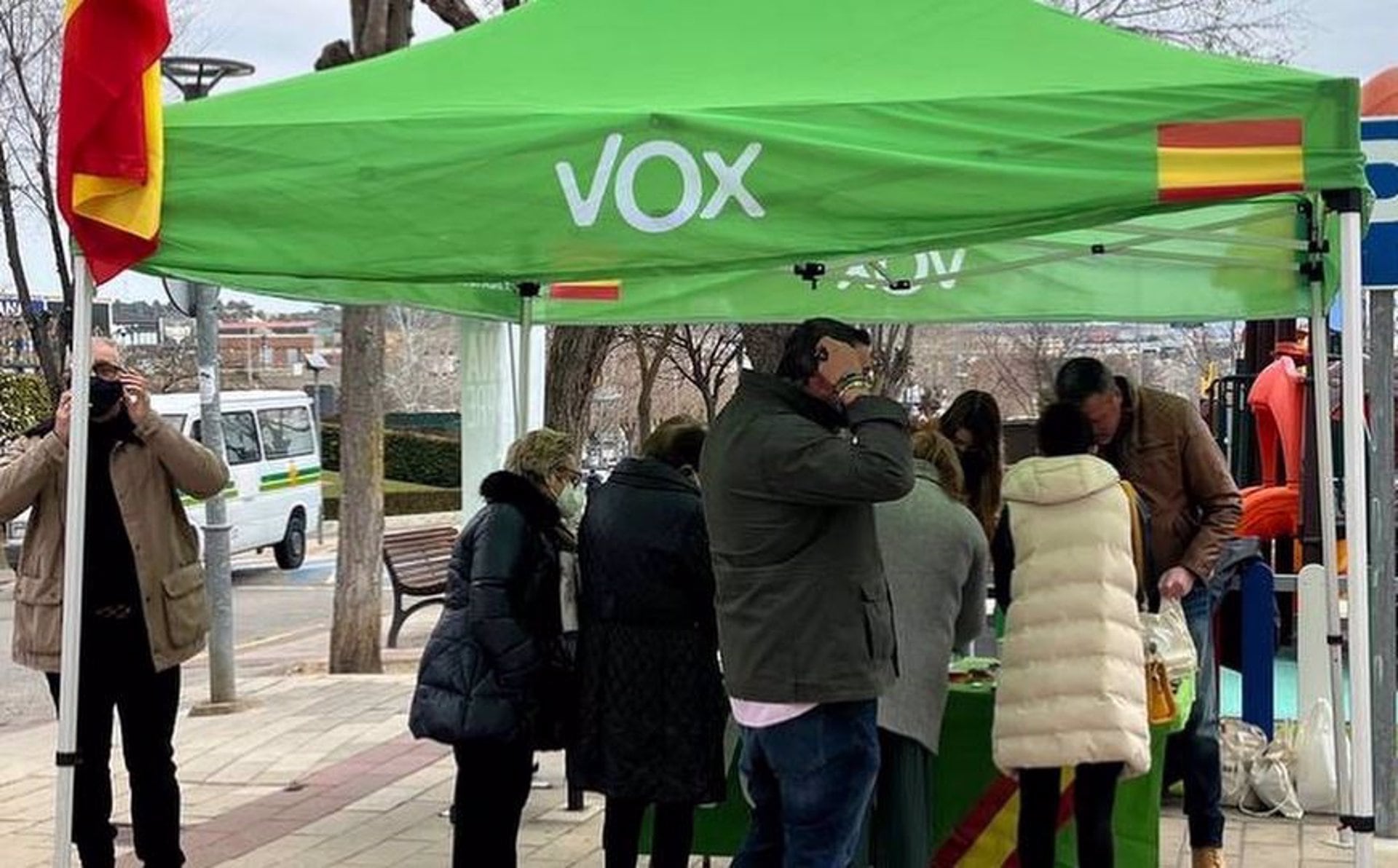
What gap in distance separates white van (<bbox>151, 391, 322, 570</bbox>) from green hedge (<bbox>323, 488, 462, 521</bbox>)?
34.8 feet

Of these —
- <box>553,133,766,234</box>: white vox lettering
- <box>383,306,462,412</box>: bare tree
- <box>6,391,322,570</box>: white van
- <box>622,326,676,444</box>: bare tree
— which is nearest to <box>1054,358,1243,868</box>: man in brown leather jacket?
<box>553,133,766,234</box>: white vox lettering

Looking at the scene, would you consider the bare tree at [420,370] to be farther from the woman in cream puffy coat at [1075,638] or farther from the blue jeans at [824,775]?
the blue jeans at [824,775]

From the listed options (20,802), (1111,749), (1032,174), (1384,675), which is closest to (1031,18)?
(1032,174)

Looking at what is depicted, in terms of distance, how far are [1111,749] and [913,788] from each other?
594 millimetres

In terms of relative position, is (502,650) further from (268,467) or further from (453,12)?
(268,467)

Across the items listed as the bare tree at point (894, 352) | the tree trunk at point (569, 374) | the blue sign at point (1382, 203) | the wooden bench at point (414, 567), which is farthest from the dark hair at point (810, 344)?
the bare tree at point (894, 352)

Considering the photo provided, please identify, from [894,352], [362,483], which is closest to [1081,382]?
[362,483]

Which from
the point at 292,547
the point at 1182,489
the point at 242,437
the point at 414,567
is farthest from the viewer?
the point at 292,547

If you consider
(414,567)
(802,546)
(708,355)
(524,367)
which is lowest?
(414,567)

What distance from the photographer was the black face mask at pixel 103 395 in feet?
16.5

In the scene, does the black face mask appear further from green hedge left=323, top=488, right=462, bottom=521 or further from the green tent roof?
green hedge left=323, top=488, right=462, bottom=521

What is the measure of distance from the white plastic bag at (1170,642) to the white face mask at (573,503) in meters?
1.90

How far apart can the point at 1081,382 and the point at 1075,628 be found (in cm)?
94

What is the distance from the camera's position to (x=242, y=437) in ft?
75.0
